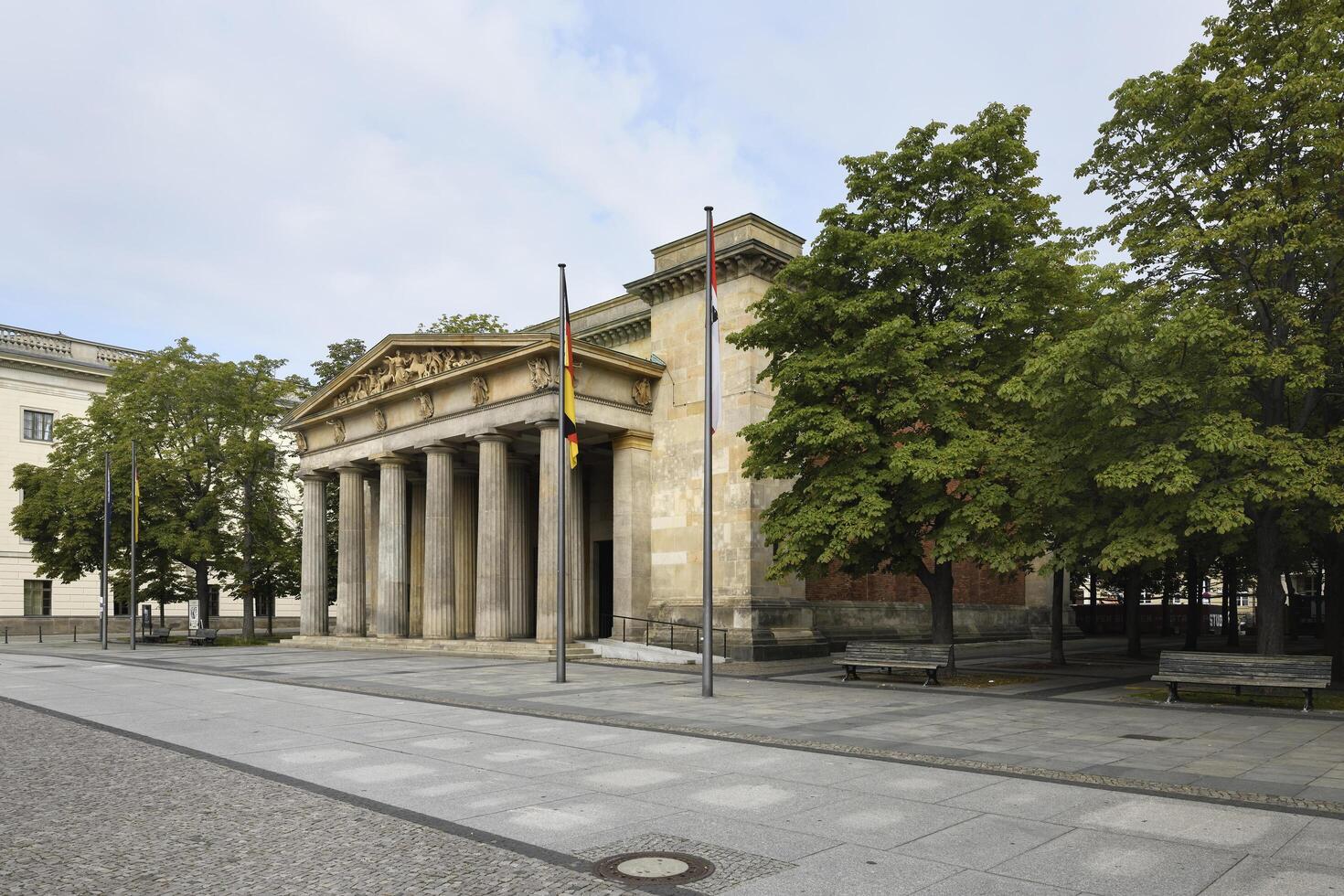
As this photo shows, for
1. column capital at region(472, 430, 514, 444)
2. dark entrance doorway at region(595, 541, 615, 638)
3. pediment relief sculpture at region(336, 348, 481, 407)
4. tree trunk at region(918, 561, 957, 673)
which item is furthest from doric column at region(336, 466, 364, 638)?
tree trunk at region(918, 561, 957, 673)

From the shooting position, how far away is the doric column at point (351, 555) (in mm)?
41844

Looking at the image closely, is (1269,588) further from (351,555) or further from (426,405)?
(351,555)

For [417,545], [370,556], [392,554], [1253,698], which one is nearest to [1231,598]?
[1253,698]

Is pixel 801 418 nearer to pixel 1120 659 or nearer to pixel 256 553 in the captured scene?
pixel 1120 659

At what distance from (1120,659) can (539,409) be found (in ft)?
68.3

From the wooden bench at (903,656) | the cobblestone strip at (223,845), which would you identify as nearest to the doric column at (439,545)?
the wooden bench at (903,656)

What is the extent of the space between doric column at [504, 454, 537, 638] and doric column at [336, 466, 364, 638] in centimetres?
730

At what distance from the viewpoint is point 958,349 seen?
22.7m

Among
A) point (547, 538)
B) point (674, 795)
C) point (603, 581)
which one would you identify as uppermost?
point (547, 538)

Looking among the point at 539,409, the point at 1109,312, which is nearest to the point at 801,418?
the point at 1109,312

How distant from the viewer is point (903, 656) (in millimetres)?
21297

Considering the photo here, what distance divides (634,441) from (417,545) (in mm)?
15915

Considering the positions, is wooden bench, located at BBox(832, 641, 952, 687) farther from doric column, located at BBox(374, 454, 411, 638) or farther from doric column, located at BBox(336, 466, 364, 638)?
doric column, located at BBox(336, 466, 364, 638)

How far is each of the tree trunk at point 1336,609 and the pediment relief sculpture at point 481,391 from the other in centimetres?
2497
